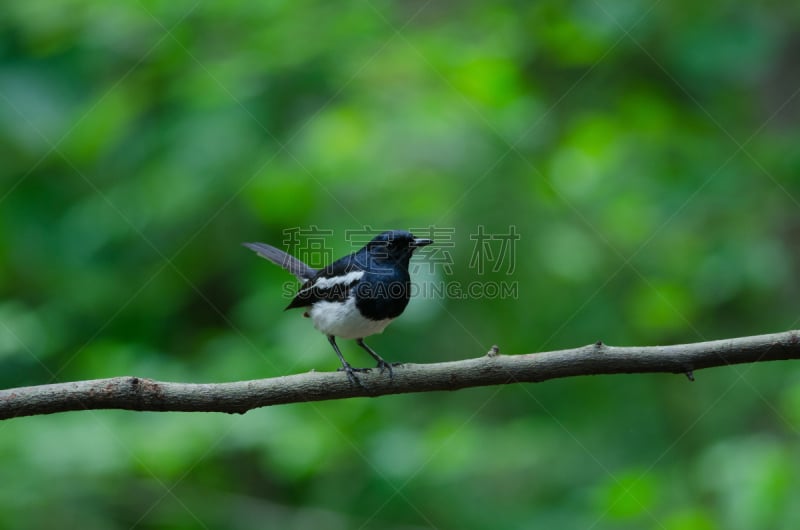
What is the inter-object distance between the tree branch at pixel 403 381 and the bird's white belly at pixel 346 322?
961 mm

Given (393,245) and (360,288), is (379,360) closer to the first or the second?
(360,288)

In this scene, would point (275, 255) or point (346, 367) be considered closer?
point (346, 367)

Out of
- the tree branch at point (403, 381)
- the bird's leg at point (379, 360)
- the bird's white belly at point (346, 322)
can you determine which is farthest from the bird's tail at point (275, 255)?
the tree branch at point (403, 381)

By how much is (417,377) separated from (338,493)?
1713 mm

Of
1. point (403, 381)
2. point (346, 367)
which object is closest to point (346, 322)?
point (346, 367)

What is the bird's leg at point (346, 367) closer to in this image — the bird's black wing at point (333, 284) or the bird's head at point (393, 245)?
the bird's black wing at point (333, 284)

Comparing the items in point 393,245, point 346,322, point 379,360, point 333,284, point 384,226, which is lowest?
point 379,360

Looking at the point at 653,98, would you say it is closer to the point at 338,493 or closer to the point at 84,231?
the point at 338,493

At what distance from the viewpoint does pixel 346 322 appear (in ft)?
13.5

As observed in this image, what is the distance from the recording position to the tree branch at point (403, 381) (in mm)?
2660

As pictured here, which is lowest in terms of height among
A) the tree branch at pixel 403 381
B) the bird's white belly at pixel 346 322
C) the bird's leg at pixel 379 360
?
the bird's leg at pixel 379 360

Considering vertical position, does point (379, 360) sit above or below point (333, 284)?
below

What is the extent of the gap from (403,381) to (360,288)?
3.71ft

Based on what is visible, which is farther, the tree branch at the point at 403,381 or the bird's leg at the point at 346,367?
the bird's leg at the point at 346,367
